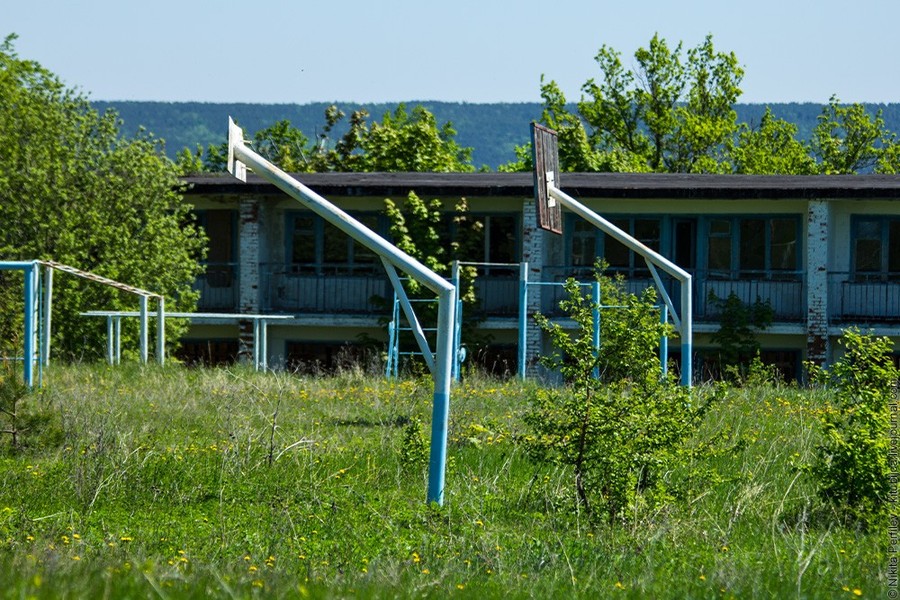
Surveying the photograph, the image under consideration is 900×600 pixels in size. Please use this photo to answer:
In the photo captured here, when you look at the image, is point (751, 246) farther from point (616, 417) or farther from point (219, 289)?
point (616, 417)

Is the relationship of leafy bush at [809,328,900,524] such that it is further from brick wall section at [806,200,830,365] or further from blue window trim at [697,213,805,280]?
blue window trim at [697,213,805,280]

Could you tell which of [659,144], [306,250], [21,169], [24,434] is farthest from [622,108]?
[24,434]

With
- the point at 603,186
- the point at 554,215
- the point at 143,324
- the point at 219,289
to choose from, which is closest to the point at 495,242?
the point at 603,186

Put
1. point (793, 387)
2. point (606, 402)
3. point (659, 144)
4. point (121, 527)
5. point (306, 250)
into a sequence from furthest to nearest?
point (659, 144) → point (306, 250) → point (793, 387) → point (606, 402) → point (121, 527)

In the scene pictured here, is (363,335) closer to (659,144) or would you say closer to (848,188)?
(848,188)

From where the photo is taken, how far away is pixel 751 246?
97.0 feet

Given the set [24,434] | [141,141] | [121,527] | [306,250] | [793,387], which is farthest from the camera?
[306,250]

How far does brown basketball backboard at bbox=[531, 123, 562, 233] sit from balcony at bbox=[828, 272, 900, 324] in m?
11.8

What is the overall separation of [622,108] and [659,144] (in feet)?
6.98

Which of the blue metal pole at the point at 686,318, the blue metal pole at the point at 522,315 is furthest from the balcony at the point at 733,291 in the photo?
the blue metal pole at the point at 686,318

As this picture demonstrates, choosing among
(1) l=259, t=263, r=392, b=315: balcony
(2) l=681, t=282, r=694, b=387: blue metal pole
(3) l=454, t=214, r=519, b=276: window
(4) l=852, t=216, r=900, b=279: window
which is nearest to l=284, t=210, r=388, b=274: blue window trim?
(1) l=259, t=263, r=392, b=315: balcony

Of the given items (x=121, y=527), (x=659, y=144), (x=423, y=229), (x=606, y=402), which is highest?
(x=659, y=144)

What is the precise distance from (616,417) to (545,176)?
7638 millimetres

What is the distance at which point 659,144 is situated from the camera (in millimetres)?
56719
